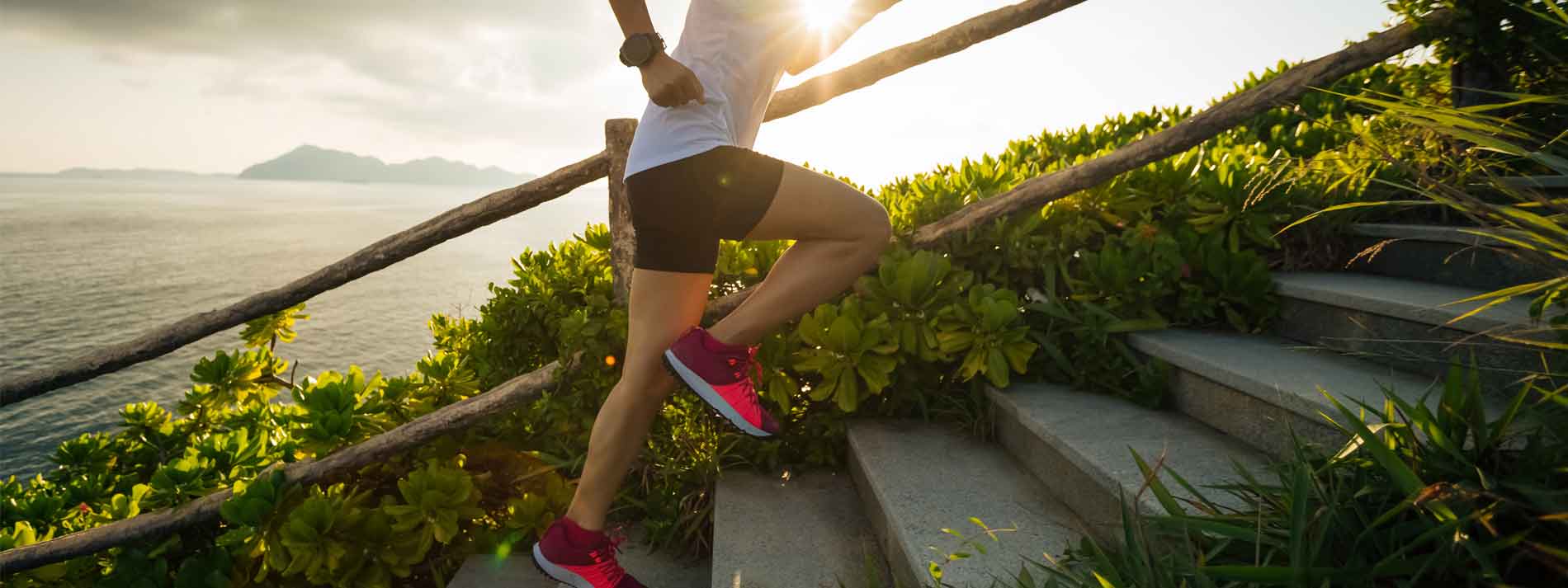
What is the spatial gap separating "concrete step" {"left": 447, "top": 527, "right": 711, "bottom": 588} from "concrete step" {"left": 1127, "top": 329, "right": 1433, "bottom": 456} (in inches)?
56.9

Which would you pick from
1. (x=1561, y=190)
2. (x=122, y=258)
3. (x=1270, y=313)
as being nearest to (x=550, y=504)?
(x=1270, y=313)

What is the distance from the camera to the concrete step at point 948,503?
1.52 meters

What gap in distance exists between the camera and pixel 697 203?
1.44 meters

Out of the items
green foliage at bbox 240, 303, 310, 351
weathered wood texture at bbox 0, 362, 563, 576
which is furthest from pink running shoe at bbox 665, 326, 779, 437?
green foliage at bbox 240, 303, 310, 351

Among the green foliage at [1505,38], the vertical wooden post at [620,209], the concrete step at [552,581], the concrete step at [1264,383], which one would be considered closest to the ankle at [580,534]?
the concrete step at [552,581]

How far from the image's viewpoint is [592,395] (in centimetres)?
229

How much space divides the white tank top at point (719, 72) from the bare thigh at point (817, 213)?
0.50 ft

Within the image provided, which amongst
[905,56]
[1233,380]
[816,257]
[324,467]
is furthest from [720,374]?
[324,467]

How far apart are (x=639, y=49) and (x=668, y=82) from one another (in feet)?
0.29

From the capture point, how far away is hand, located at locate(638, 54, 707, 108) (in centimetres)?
141

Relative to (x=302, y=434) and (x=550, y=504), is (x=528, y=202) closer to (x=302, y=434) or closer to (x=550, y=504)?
(x=550, y=504)

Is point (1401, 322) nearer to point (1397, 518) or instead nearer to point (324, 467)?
point (1397, 518)

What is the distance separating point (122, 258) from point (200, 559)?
28335 mm

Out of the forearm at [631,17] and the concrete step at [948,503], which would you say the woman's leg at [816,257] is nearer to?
the forearm at [631,17]
